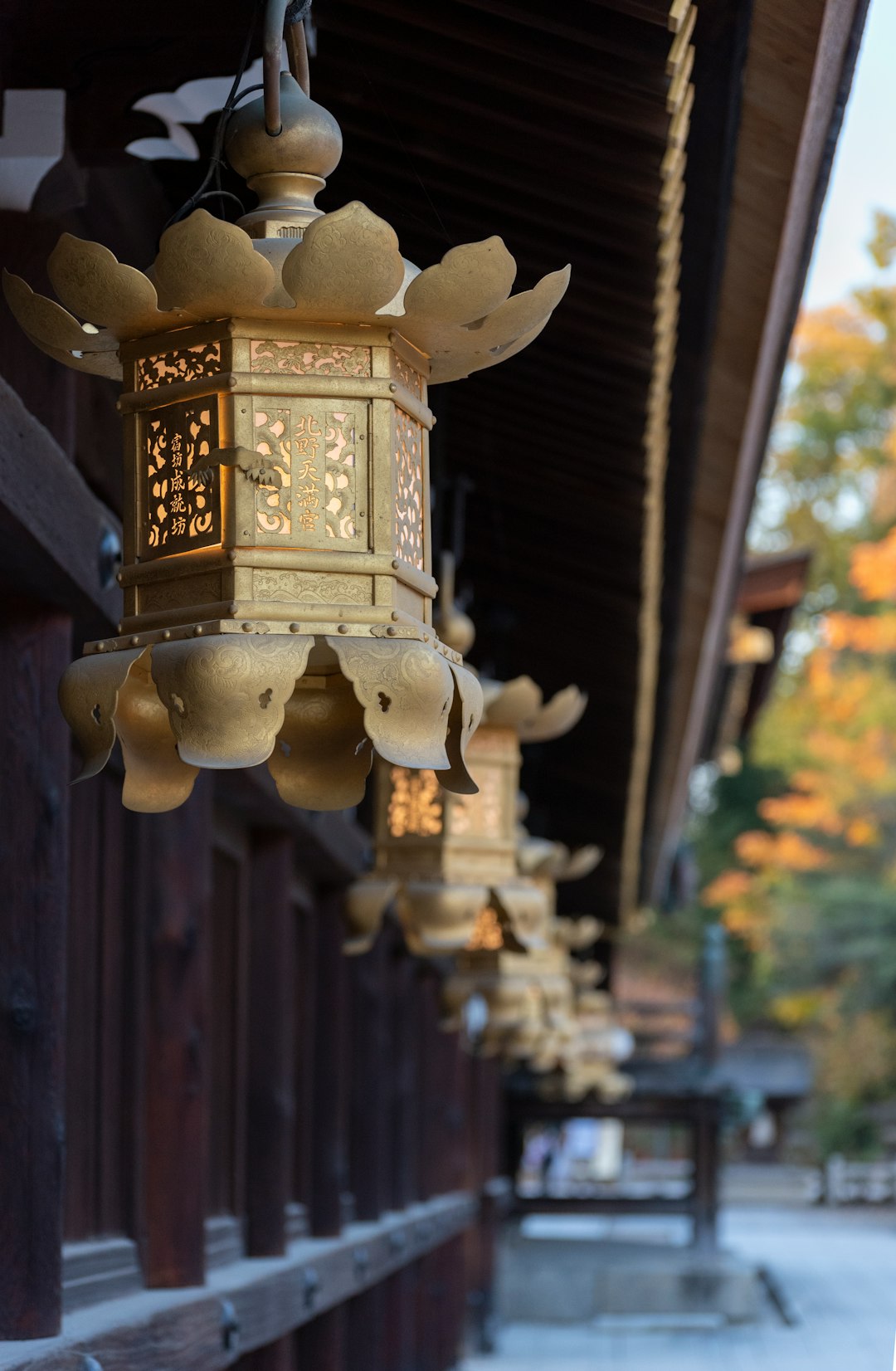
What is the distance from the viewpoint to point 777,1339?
45.9 feet

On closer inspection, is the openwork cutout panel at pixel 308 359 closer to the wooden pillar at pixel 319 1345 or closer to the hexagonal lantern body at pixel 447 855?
the hexagonal lantern body at pixel 447 855

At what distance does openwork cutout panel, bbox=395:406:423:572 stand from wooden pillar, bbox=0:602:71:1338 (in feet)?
3.81

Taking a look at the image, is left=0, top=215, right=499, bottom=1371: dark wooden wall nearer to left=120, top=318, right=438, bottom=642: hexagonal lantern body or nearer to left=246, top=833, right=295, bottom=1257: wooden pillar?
left=246, top=833, right=295, bottom=1257: wooden pillar

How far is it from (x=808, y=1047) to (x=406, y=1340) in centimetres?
2216

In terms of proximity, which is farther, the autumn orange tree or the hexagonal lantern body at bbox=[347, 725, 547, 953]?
the autumn orange tree

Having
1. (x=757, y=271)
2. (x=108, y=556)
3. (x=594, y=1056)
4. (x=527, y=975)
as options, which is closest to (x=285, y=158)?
(x=108, y=556)

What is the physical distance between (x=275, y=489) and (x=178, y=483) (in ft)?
0.45

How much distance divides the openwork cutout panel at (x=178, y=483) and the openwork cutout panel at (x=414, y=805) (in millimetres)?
2375

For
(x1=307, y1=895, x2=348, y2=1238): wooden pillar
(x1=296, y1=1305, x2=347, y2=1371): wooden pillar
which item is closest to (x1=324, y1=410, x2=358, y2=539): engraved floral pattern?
(x1=296, y1=1305, x2=347, y2=1371): wooden pillar

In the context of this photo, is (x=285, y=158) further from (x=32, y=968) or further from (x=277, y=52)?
(x=32, y=968)

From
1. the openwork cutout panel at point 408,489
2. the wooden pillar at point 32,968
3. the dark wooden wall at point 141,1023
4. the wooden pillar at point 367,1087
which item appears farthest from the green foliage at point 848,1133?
the openwork cutout panel at point 408,489

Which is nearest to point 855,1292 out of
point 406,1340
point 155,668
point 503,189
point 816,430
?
point 406,1340

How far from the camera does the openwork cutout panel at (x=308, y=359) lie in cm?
222

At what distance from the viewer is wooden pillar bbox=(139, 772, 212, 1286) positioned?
426 centimetres
